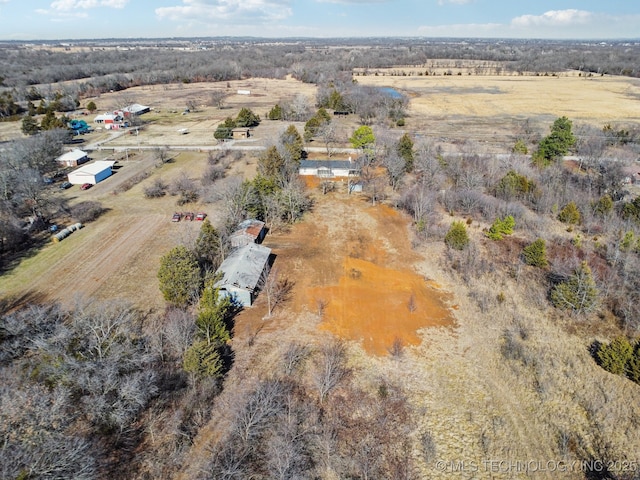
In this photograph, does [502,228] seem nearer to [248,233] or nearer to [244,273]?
[248,233]

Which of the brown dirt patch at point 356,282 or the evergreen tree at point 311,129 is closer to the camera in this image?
the brown dirt patch at point 356,282

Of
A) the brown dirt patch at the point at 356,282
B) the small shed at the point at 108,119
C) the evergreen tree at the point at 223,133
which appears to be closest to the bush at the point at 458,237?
the brown dirt patch at the point at 356,282

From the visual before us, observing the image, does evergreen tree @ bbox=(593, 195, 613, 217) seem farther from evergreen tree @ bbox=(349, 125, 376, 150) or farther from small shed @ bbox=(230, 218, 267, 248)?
small shed @ bbox=(230, 218, 267, 248)

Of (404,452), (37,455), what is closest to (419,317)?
(404,452)

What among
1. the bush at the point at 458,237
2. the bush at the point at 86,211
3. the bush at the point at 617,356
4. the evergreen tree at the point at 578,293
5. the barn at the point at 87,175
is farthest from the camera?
the barn at the point at 87,175

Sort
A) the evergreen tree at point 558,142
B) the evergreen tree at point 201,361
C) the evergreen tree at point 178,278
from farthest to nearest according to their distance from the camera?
the evergreen tree at point 558,142
the evergreen tree at point 178,278
the evergreen tree at point 201,361

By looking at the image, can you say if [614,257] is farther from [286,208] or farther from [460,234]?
[286,208]

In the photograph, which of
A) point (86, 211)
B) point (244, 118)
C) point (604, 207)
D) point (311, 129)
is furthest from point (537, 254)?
point (244, 118)

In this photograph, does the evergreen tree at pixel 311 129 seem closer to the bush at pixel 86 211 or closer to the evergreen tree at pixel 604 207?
the bush at pixel 86 211
